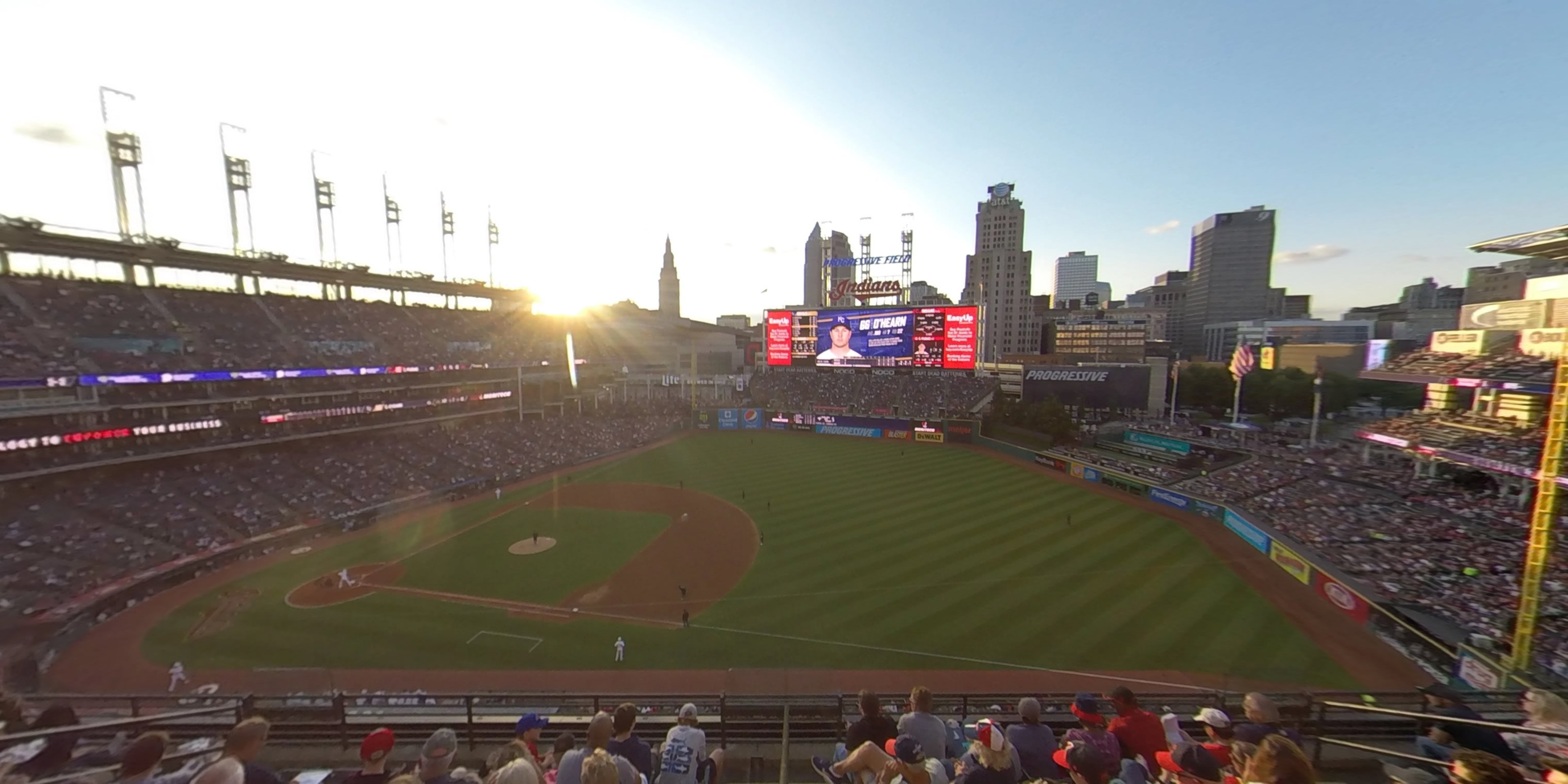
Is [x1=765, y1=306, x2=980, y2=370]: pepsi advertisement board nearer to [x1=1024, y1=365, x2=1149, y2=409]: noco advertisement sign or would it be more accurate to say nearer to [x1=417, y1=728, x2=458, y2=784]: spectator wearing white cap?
[x1=1024, y1=365, x2=1149, y2=409]: noco advertisement sign

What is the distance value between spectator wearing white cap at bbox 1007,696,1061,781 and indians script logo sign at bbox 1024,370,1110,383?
64497 millimetres

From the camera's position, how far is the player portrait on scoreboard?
60656 millimetres

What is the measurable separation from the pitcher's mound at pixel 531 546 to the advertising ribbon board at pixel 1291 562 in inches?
1356

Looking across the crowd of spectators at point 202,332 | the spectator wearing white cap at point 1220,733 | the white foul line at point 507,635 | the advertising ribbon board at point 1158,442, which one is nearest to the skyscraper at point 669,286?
the crowd of spectators at point 202,332

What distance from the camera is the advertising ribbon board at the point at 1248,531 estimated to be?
87.5 feet

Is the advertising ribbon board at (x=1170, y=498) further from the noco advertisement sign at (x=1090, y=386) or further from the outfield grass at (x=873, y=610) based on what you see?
the noco advertisement sign at (x=1090, y=386)

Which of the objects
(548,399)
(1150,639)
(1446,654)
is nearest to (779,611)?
(1150,639)

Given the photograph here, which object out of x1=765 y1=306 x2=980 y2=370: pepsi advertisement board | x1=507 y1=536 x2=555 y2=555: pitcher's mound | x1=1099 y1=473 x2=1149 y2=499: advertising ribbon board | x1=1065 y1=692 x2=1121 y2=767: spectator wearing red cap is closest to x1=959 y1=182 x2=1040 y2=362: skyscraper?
x1=765 y1=306 x2=980 y2=370: pepsi advertisement board

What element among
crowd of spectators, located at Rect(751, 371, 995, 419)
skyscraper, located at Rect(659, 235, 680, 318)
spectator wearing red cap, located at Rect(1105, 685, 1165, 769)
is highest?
skyscraper, located at Rect(659, 235, 680, 318)

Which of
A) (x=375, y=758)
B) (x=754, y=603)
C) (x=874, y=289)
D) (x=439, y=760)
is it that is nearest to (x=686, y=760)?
(x=439, y=760)

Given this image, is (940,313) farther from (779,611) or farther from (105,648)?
(105,648)

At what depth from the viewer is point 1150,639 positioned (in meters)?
19.2

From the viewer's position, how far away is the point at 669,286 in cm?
17362

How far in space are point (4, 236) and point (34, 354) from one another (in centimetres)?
974
